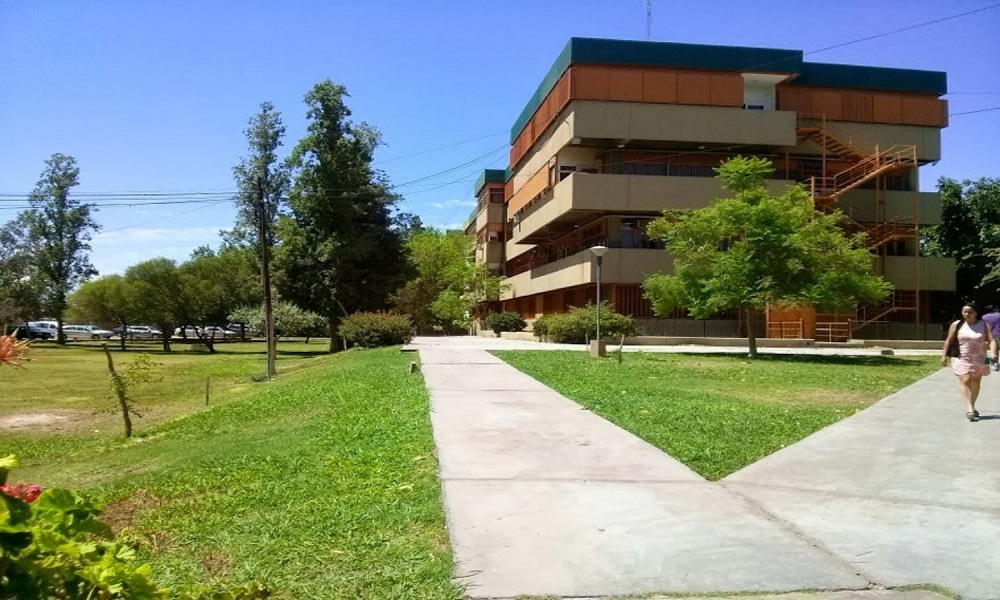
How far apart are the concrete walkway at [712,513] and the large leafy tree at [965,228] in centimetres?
4350

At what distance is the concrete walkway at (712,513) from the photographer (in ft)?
15.2

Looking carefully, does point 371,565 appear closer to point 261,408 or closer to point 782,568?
point 782,568

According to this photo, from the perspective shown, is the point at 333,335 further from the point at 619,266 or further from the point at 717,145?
the point at 717,145

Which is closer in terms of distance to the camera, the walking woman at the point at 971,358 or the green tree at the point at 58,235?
the walking woman at the point at 971,358

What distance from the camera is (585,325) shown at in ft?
111

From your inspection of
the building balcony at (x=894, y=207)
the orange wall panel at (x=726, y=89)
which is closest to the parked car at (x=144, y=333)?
the orange wall panel at (x=726, y=89)

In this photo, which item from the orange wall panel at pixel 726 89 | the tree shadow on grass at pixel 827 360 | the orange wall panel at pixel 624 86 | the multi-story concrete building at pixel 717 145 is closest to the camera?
the tree shadow on grass at pixel 827 360

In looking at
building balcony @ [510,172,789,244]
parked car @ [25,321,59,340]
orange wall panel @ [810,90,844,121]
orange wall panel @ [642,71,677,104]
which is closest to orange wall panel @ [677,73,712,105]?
orange wall panel @ [642,71,677,104]

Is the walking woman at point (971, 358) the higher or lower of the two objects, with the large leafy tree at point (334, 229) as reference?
lower

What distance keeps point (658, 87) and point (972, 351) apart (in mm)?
30365

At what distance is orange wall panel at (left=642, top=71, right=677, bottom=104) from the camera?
39.1 meters

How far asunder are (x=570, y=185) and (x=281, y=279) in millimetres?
18653

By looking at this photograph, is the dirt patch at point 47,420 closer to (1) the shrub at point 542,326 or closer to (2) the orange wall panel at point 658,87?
(1) the shrub at point 542,326

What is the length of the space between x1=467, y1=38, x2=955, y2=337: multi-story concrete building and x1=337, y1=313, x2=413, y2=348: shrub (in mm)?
10337
